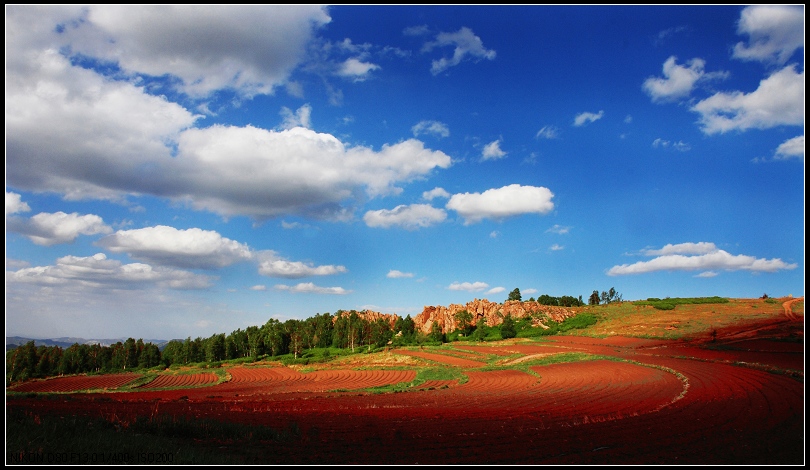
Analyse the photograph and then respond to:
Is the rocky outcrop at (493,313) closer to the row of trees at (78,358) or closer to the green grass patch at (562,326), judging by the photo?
the green grass patch at (562,326)

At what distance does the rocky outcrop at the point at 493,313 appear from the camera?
10575 cm

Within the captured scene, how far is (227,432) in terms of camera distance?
12445mm

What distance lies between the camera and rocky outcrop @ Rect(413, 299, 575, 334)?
105750mm

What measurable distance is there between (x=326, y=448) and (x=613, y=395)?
21.0 metres

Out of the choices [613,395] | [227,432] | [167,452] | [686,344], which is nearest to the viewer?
[167,452]

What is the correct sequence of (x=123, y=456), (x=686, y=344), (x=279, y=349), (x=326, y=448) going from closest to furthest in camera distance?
(x=123, y=456)
(x=326, y=448)
(x=686, y=344)
(x=279, y=349)

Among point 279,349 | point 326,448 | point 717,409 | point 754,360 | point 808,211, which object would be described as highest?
point 808,211

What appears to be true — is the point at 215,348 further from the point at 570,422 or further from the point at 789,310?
the point at 789,310

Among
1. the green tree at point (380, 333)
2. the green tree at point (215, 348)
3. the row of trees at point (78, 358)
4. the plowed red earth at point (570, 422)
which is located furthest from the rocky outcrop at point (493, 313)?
the row of trees at point (78, 358)

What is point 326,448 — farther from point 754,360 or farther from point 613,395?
point 754,360

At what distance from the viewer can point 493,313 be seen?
116 m

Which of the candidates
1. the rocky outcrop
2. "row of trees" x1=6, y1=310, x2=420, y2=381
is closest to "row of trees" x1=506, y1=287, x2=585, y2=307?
the rocky outcrop

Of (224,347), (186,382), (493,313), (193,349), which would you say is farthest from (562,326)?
(193,349)

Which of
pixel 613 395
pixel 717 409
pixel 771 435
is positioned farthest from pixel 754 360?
pixel 771 435
